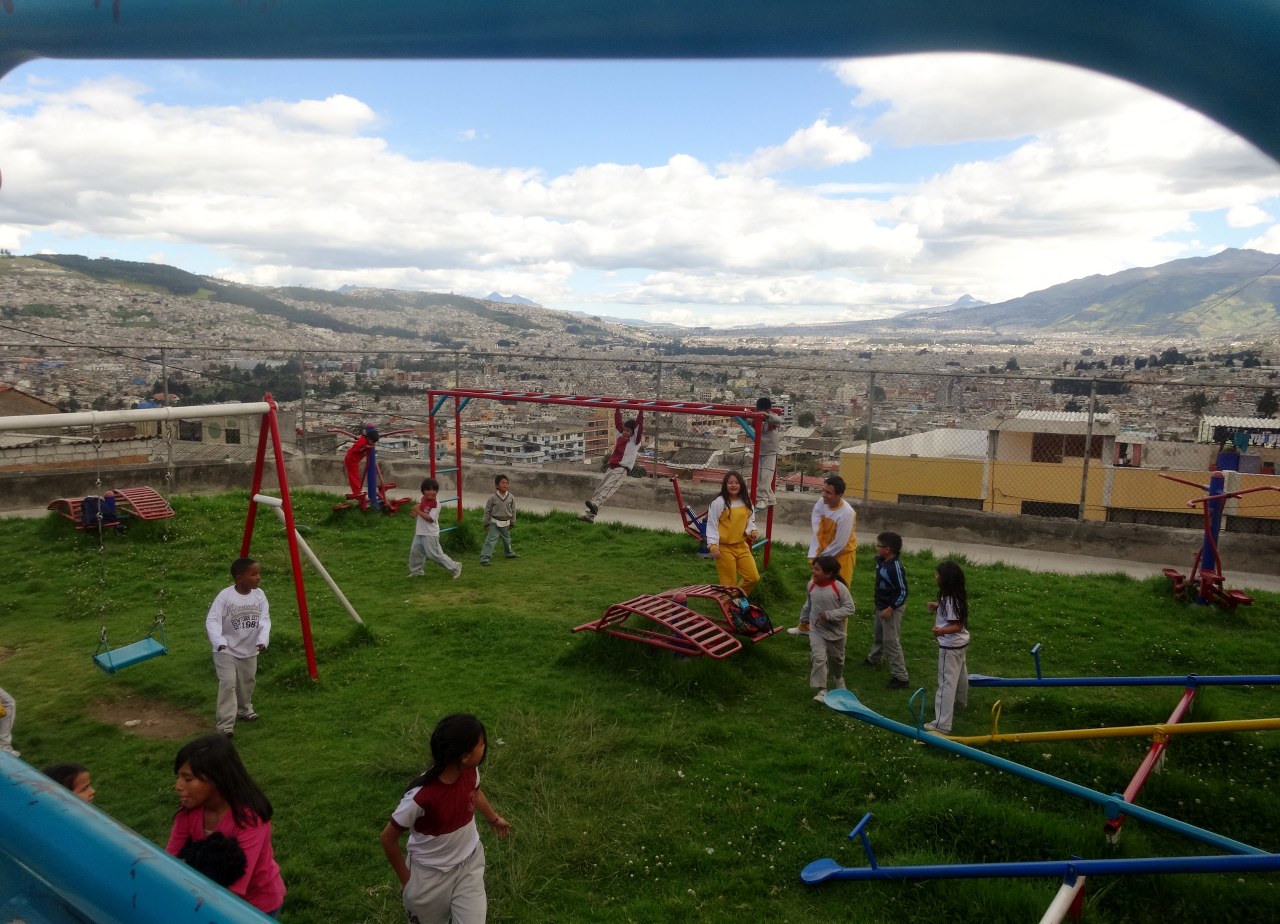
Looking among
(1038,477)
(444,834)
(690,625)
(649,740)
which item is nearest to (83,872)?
(444,834)

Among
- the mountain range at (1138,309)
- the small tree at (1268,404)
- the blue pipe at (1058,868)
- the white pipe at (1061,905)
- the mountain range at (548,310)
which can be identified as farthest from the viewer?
the mountain range at (548,310)

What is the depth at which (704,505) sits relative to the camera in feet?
48.8

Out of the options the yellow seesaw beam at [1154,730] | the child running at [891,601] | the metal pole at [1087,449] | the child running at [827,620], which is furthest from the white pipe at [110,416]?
the metal pole at [1087,449]

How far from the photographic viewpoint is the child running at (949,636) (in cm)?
668

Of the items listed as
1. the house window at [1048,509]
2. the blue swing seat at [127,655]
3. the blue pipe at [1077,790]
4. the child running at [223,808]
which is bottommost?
the blue swing seat at [127,655]

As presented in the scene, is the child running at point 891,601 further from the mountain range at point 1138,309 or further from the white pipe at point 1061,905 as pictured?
the mountain range at point 1138,309

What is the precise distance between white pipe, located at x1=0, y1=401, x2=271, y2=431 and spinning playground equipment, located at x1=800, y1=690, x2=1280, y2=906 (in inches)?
221

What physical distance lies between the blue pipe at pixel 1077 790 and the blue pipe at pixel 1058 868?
310 mm

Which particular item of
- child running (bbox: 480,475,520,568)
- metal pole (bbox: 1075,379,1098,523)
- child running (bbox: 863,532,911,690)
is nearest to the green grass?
child running (bbox: 863,532,911,690)

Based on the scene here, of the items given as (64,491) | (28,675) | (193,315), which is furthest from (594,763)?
(193,315)

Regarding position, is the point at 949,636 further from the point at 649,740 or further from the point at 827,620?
the point at 649,740

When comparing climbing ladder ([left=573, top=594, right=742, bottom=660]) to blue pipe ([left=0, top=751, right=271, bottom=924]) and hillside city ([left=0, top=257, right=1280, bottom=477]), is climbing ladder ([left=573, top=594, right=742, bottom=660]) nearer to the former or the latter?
hillside city ([left=0, top=257, right=1280, bottom=477])

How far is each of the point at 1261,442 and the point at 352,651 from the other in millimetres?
12208

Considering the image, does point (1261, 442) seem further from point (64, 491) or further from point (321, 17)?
point (64, 491)
